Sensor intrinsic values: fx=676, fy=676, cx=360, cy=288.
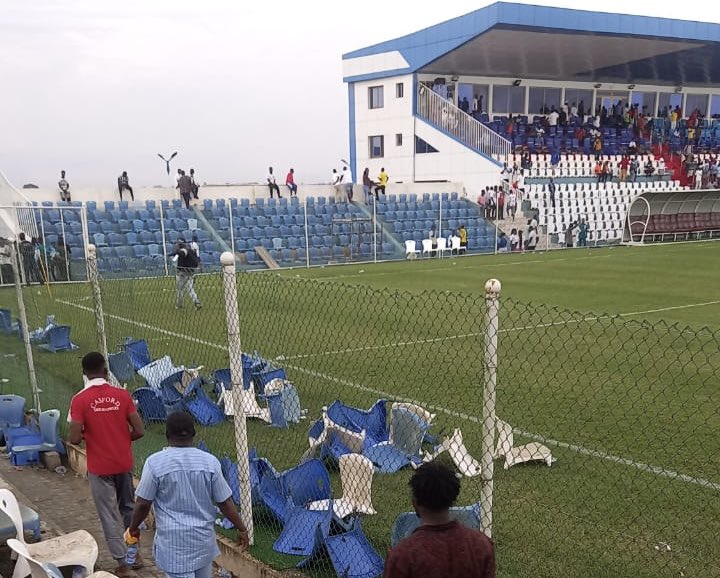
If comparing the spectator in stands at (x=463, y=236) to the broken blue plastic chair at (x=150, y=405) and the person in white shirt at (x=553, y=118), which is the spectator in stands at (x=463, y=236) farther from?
the broken blue plastic chair at (x=150, y=405)

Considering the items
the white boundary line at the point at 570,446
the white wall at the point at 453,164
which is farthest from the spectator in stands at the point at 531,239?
the white boundary line at the point at 570,446

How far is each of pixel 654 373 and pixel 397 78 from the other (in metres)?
30.4

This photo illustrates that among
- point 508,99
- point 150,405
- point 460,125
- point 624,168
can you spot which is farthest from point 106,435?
point 508,99

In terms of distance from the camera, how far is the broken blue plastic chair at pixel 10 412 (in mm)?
7098

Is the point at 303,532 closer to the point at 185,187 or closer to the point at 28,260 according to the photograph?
the point at 28,260

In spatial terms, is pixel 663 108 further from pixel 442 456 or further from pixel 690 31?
pixel 442 456

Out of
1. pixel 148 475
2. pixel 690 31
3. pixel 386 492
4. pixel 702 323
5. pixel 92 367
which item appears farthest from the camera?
pixel 690 31

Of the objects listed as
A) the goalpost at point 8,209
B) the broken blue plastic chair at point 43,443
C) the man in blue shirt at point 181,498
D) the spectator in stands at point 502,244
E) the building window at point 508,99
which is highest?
the building window at point 508,99

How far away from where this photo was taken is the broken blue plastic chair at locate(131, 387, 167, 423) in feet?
24.0

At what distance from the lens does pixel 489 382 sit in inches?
130

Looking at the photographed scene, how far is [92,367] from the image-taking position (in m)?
4.52

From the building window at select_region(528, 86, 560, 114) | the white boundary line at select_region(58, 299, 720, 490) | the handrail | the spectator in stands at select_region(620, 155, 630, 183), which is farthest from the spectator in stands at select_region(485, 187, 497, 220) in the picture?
the white boundary line at select_region(58, 299, 720, 490)

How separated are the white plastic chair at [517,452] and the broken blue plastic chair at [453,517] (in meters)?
2.06

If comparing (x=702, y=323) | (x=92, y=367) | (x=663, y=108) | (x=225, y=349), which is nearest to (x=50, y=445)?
(x=92, y=367)
